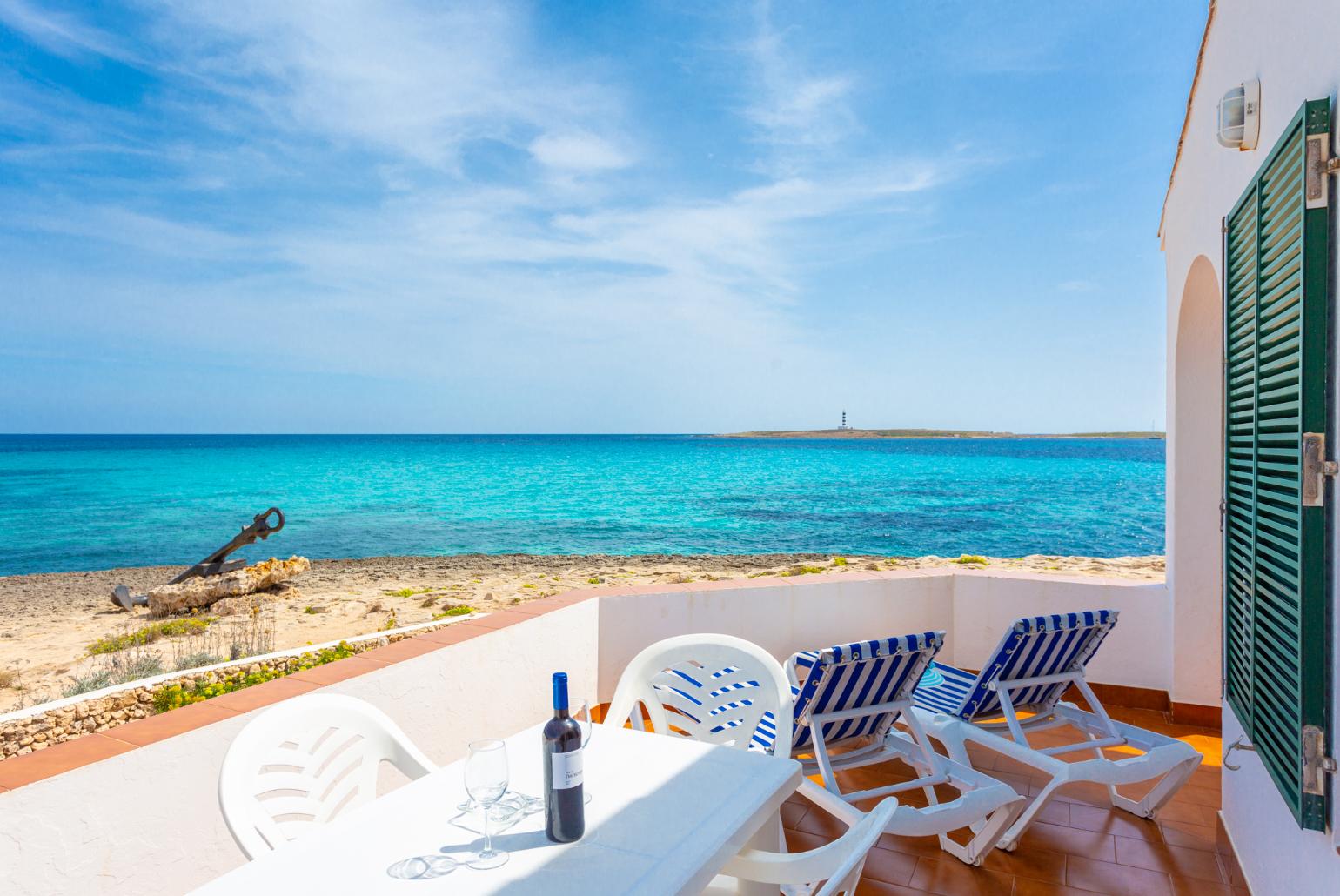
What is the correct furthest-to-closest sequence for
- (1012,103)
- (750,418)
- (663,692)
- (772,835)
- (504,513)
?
(750,418) → (504,513) → (1012,103) → (663,692) → (772,835)

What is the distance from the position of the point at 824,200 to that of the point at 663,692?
98.5 feet

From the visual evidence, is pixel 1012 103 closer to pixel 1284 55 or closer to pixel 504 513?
pixel 1284 55

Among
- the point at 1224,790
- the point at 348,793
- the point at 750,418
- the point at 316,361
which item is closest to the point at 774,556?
the point at 1224,790

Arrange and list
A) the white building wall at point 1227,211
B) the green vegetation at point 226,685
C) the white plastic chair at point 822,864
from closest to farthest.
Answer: the white plastic chair at point 822,864 < the white building wall at point 1227,211 < the green vegetation at point 226,685

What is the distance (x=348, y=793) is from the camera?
1908 millimetres

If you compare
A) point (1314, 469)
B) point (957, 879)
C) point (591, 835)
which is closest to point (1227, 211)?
point (1314, 469)

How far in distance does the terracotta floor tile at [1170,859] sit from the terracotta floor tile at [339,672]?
2.67 meters

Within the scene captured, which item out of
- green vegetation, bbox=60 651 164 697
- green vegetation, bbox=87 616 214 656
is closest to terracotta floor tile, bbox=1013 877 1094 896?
green vegetation, bbox=60 651 164 697

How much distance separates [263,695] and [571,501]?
3451 cm

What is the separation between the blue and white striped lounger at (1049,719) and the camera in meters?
2.84

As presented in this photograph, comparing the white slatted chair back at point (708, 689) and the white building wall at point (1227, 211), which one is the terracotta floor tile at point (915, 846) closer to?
the white slatted chair back at point (708, 689)

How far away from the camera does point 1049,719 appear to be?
3.40 meters

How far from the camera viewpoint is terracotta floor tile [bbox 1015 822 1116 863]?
9.05 feet

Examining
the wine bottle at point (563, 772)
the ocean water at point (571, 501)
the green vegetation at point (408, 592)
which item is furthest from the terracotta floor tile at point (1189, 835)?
the ocean water at point (571, 501)
